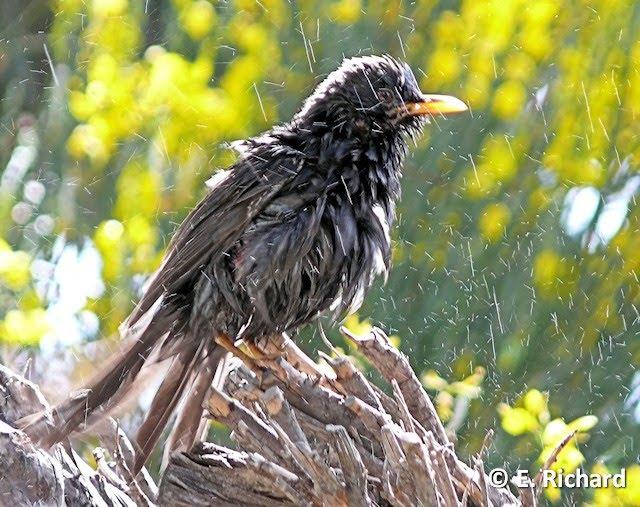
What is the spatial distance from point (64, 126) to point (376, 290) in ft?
6.25

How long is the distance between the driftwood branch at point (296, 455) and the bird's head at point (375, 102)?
0.97 meters

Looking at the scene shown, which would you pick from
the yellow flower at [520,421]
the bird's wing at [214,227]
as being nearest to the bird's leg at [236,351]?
the bird's wing at [214,227]

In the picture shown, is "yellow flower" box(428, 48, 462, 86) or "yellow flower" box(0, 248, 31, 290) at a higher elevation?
"yellow flower" box(428, 48, 462, 86)

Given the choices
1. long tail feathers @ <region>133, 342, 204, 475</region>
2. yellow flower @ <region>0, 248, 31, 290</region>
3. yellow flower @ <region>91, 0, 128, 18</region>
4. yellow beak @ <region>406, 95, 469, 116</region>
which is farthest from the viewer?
yellow flower @ <region>91, 0, 128, 18</region>

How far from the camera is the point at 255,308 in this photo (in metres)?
3.82

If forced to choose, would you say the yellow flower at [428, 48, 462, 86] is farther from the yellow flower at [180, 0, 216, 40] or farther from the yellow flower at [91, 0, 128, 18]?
the yellow flower at [91, 0, 128, 18]

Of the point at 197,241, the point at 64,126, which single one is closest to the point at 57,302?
the point at 64,126

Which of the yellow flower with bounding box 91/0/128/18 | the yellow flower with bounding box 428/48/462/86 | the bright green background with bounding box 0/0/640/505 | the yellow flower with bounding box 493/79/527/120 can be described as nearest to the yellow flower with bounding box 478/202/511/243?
the bright green background with bounding box 0/0/640/505

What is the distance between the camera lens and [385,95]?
4055 mm

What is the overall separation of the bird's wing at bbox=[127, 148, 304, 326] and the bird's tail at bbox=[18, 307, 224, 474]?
0.09 m

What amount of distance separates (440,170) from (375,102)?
1056 millimetres

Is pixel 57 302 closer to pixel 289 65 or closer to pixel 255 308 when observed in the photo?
pixel 289 65

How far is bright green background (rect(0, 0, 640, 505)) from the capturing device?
15.8ft

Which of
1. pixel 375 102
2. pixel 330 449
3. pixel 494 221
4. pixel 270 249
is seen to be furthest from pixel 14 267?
pixel 330 449
